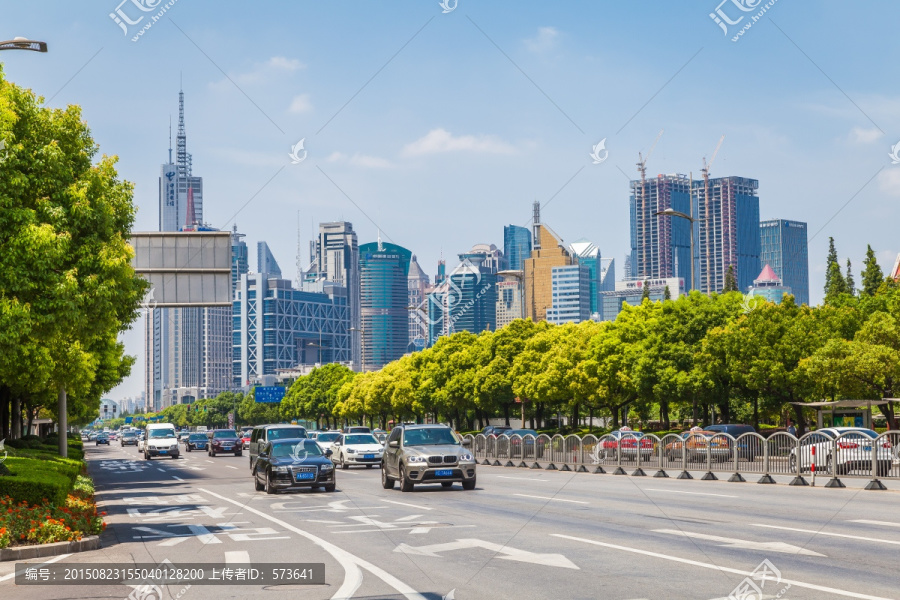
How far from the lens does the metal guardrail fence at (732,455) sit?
27.0 metres

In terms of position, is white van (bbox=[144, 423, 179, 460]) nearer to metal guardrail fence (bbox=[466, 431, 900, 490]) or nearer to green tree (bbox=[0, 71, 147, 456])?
metal guardrail fence (bbox=[466, 431, 900, 490])

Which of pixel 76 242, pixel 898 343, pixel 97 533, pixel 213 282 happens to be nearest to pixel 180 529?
pixel 97 533

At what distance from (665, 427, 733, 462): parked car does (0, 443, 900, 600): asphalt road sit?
413 cm

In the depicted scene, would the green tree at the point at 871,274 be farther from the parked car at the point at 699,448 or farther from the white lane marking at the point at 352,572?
the white lane marking at the point at 352,572

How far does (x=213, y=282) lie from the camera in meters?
30.5

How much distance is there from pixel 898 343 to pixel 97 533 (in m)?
41.8

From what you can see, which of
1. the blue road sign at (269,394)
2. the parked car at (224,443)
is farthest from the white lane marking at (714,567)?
the blue road sign at (269,394)

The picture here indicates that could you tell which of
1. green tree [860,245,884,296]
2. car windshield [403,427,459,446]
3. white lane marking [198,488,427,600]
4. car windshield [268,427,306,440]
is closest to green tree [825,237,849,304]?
green tree [860,245,884,296]

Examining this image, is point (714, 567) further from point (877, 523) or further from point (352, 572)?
point (877, 523)

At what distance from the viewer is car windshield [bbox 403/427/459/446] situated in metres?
27.3

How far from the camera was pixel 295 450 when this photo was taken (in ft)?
92.2

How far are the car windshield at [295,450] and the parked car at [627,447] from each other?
516 inches

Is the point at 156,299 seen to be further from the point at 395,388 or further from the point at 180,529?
the point at 395,388

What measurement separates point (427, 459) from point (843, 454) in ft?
36.7
